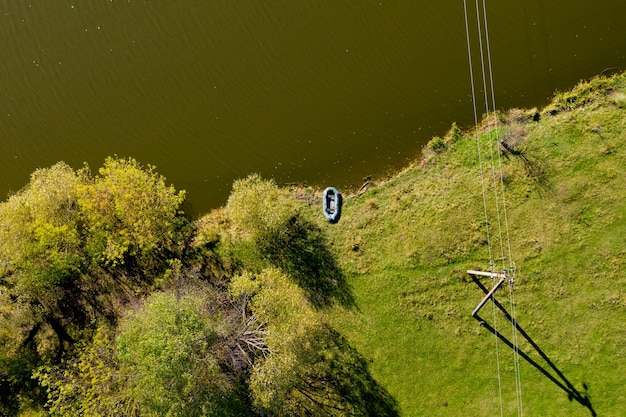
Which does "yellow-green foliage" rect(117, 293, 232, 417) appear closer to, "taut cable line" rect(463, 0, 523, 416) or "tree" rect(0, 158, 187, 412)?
"tree" rect(0, 158, 187, 412)

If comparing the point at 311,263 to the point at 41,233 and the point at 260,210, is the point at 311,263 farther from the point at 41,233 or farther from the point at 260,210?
the point at 41,233

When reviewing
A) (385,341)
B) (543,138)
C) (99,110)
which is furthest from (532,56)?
(99,110)

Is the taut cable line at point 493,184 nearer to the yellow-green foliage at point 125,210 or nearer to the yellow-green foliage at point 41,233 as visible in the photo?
the yellow-green foliage at point 125,210

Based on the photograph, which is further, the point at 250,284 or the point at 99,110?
the point at 99,110

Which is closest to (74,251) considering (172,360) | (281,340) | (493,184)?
(172,360)

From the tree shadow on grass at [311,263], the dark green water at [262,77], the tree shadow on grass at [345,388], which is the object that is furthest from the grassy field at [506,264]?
the dark green water at [262,77]

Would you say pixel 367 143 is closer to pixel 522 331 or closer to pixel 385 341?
pixel 385 341
